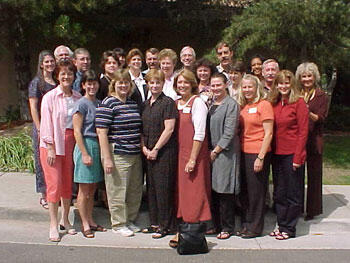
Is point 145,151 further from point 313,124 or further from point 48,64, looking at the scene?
point 313,124

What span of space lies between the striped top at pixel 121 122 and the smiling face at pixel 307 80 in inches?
76.9

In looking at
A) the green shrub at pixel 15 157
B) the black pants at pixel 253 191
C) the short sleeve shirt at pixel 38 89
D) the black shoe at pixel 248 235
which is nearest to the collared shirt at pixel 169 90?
the black pants at pixel 253 191

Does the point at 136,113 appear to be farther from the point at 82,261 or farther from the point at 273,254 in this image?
the point at 273,254

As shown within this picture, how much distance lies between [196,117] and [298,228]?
193cm

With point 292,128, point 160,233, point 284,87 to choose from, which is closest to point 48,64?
point 160,233

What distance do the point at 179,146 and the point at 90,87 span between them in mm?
1154

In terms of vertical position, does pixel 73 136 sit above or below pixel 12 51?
below

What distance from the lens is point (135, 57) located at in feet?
19.3

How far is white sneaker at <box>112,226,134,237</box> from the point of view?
207 inches

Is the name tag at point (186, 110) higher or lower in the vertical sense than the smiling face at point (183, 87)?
lower

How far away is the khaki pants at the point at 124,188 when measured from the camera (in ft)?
16.7

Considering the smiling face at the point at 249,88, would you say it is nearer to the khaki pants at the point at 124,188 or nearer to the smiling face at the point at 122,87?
the smiling face at the point at 122,87

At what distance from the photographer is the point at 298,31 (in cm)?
739

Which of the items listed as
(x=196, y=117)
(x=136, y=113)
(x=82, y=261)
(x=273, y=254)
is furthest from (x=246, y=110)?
(x=82, y=261)
